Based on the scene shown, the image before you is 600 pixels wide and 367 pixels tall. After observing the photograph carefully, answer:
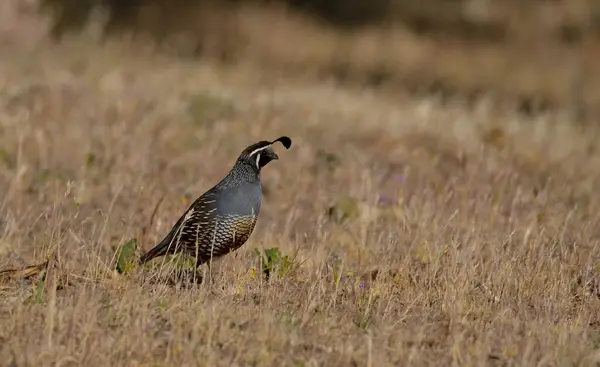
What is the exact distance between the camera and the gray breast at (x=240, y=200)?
21.5 feet

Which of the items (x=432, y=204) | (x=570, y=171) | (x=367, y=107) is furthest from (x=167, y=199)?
(x=367, y=107)

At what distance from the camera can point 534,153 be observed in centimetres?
1173

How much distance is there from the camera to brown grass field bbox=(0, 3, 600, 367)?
17.2 ft

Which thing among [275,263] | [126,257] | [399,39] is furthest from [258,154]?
[399,39]

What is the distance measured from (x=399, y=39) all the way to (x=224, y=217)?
14193 millimetres

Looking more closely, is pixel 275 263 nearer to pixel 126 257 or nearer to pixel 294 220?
pixel 126 257

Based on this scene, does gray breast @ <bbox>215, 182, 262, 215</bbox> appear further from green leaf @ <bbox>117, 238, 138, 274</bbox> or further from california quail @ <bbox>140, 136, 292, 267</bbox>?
green leaf @ <bbox>117, 238, 138, 274</bbox>

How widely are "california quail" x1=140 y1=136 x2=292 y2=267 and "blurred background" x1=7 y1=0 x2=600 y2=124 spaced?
28.0ft

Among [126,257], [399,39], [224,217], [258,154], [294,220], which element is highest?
[258,154]

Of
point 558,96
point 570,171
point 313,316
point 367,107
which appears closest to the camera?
point 313,316

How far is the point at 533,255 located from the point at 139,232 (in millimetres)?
2615

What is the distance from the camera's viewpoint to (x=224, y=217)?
21.5 ft

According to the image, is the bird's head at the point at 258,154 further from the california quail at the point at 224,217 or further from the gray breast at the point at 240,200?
the gray breast at the point at 240,200

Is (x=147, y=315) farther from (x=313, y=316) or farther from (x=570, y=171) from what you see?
(x=570, y=171)
